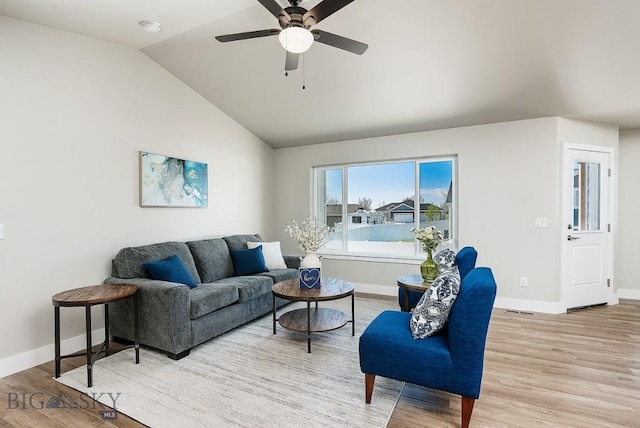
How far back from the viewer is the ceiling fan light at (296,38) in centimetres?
221

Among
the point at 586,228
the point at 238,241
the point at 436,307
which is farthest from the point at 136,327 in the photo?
the point at 586,228

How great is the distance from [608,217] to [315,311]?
4.23 m

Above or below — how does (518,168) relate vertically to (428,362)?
above

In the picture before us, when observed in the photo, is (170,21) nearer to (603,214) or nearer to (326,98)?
(326,98)

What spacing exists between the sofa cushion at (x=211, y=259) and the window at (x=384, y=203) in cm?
187

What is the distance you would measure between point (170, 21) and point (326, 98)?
6.30 ft

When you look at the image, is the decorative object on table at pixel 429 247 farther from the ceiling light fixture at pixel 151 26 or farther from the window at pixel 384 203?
the ceiling light fixture at pixel 151 26

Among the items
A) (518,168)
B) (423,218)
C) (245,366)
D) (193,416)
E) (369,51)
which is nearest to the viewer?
(193,416)

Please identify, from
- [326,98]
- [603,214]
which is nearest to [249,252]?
[326,98]

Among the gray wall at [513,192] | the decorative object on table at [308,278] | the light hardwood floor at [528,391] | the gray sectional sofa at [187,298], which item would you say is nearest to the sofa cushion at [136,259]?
the gray sectional sofa at [187,298]

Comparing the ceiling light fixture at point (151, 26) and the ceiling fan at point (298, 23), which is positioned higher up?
the ceiling light fixture at point (151, 26)

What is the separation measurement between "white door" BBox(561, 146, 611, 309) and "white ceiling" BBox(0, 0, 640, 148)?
63 cm

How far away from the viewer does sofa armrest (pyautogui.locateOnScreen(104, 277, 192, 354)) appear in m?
2.83

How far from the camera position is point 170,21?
302cm
